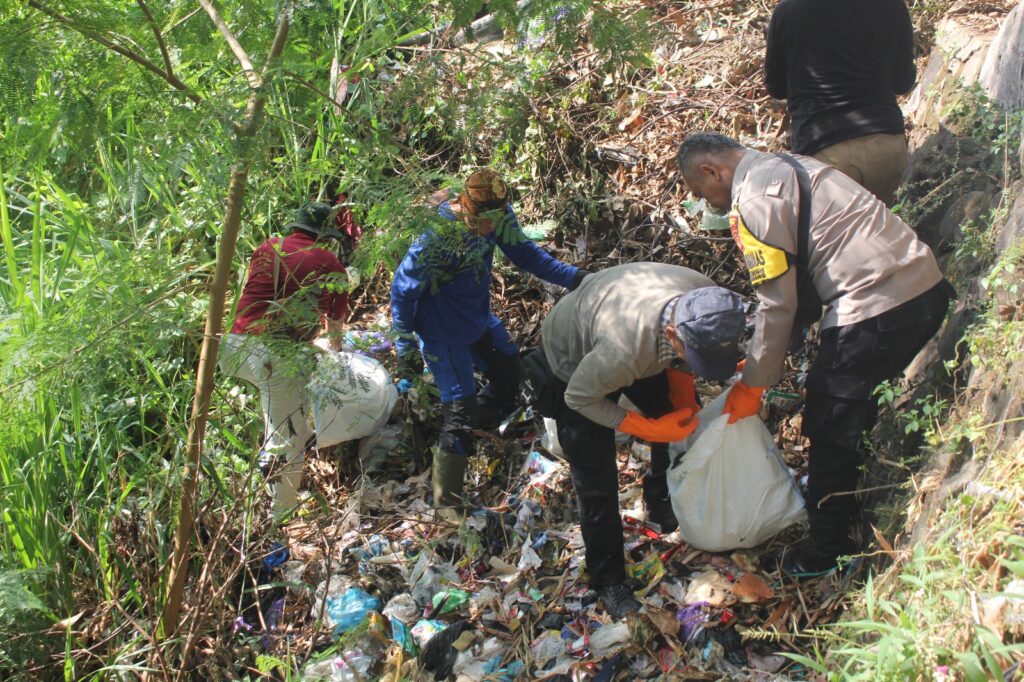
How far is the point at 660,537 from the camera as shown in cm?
409

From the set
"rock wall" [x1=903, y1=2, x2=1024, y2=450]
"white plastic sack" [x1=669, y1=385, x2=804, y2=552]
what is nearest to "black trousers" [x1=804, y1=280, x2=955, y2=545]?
"white plastic sack" [x1=669, y1=385, x2=804, y2=552]

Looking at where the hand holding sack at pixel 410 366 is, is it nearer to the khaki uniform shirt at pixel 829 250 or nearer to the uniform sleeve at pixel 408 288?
the uniform sleeve at pixel 408 288

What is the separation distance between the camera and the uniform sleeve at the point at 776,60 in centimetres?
384

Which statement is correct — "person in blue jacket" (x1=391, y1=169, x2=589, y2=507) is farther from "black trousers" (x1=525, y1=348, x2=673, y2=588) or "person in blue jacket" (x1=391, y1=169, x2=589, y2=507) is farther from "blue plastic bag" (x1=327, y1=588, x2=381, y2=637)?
"blue plastic bag" (x1=327, y1=588, x2=381, y2=637)

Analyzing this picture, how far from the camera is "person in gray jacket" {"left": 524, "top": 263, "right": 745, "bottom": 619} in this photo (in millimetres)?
3016

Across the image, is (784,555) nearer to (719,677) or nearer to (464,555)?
(719,677)

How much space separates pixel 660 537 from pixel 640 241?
1888 mm

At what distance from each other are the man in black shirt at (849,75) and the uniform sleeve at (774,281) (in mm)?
917

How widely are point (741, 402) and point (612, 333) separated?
25.8 inches

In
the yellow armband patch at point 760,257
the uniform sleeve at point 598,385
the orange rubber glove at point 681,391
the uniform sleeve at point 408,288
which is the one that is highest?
the yellow armband patch at point 760,257

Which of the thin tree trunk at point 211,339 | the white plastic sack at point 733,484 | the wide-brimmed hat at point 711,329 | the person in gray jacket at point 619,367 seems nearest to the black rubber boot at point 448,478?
the person in gray jacket at point 619,367

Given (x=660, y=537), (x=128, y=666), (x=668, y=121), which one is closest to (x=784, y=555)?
(x=660, y=537)

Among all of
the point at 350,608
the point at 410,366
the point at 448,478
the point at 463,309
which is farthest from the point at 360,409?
the point at 350,608

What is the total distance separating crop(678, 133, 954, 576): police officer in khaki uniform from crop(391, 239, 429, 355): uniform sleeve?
128 cm
